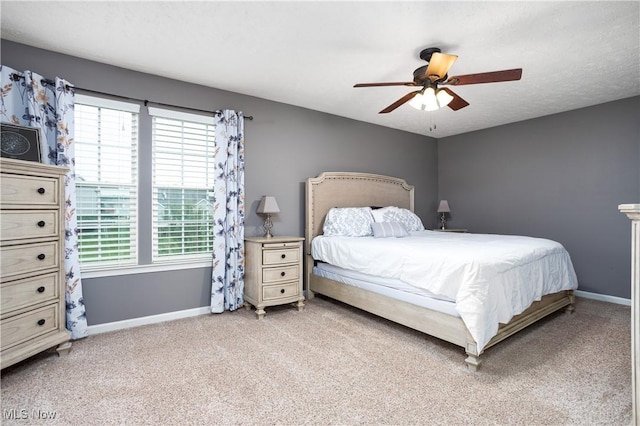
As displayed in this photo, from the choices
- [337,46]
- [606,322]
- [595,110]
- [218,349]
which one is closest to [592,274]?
[606,322]

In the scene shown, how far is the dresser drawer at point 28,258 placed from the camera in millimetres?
2123

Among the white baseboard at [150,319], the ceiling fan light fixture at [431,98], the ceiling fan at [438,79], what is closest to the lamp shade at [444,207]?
the white baseboard at [150,319]

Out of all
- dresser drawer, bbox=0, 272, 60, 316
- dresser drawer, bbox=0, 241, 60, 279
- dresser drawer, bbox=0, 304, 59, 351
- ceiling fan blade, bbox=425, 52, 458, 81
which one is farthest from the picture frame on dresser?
ceiling fan blade, bbox=425, 52, 458, 81

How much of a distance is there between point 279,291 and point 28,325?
79.7 inches

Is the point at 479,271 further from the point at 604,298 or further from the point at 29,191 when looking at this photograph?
the point at 29,191

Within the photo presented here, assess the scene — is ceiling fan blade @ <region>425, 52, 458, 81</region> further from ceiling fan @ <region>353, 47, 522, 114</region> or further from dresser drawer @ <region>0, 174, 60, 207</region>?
dresser drawer @ <region>0, 174, 60, 207</region>

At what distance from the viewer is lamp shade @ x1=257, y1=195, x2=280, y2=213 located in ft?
12.0

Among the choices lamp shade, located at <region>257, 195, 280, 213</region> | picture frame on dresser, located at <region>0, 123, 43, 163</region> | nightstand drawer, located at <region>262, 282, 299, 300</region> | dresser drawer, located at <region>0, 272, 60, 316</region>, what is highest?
picture frame on dresser, located at <region>0, 123, 43, 163</region>

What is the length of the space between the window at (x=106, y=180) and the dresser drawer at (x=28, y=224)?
54cm

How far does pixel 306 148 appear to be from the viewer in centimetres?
431

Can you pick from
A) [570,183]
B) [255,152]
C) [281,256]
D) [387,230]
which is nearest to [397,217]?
[387,230]

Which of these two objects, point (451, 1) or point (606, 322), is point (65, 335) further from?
point (606, 322)

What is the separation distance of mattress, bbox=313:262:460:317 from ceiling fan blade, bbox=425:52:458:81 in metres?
1.73

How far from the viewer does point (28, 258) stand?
2250 mm
